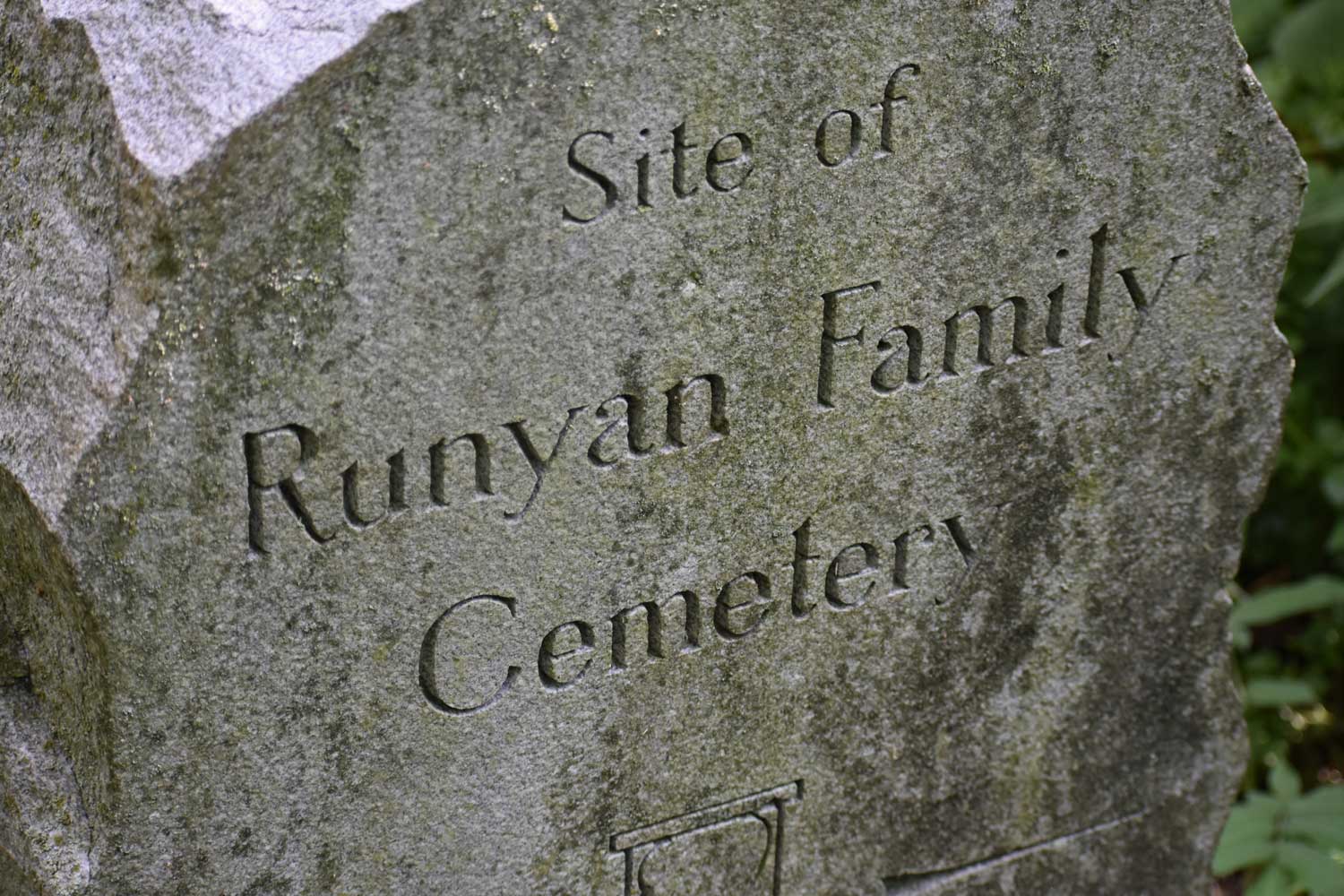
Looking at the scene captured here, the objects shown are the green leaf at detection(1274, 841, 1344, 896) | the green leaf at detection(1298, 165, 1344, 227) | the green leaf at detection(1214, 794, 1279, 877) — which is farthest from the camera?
the green leaf at detection(1298, 165, 1344, 227)

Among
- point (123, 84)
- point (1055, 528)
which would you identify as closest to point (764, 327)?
point (1055, 528)

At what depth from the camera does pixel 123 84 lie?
53.7 inches

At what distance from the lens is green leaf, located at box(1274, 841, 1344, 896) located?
223cm

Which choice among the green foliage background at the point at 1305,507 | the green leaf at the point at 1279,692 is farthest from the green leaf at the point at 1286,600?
the green leaf at the point at 1279,692

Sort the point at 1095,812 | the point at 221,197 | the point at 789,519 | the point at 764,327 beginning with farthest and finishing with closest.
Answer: the point at 1095,812 < the point at 789,519 < the point at 764,327 < the point at 221,197

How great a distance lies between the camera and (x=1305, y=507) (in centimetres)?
342

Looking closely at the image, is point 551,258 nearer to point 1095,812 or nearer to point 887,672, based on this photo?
point 887,672

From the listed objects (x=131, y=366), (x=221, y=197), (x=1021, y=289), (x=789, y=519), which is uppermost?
(x=221, y=197)

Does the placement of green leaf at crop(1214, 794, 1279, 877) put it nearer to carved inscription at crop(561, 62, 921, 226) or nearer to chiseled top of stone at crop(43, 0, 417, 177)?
carved inscription at crop(561, 62, 921, 226)

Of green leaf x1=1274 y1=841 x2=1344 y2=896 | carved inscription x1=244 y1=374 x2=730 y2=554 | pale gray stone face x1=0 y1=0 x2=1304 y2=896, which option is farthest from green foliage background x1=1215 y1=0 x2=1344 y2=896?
carved inscription x1=244 y1=374 x2=730 y2=554

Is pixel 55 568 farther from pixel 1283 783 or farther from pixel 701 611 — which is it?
pixel 1283 783

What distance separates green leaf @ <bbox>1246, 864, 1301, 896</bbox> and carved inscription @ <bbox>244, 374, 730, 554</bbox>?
1.16m

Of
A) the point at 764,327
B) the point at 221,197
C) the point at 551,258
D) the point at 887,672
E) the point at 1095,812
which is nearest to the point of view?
the point at 221,197

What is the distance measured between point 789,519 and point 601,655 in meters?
0.27
